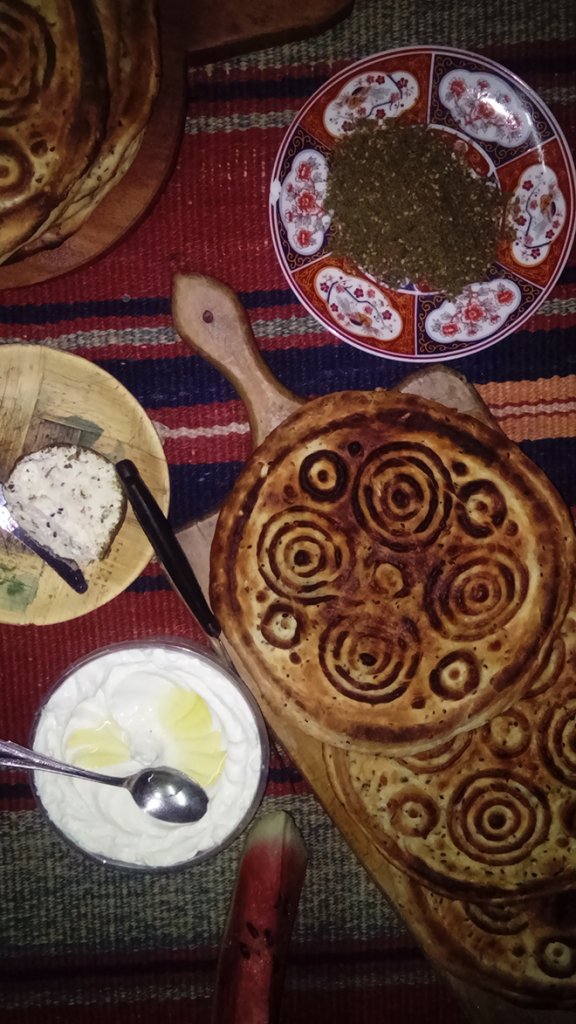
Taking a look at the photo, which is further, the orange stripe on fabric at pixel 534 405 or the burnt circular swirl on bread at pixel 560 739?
the orange stripe on fabric at pixel 534 405

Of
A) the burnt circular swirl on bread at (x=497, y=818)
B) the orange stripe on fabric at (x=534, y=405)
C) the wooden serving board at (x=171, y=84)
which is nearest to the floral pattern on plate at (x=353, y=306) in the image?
the orange stripe on fabric at (x=534, y=405)

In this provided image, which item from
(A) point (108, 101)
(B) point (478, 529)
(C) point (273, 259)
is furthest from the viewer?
(C) point (273, 259)

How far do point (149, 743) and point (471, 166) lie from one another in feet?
3.71

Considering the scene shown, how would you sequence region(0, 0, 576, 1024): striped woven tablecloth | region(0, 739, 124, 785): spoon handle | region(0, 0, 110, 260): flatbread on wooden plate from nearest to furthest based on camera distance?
region(0, 0, 110, 260): flatbread on wooden plate → region(0, 739, 124, 785): spoon handle → region(0, 0, 576, 1024): striped woven tablecloth

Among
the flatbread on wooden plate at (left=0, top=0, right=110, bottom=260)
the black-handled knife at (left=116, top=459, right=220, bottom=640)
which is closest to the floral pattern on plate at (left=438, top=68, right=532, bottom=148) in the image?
the flatbread on wooden plate at (left=0, top=0, right=110, bottom=260)

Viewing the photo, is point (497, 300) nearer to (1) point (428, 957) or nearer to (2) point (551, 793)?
(2) point (551, 793)

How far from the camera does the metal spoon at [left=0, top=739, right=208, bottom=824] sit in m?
1.36

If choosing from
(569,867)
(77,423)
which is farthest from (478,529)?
(77,423)

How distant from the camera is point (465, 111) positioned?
1426 millimetres

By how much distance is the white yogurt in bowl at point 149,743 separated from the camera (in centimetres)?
137

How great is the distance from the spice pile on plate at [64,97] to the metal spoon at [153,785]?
806 millimetres

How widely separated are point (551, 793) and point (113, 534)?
0.87 metres

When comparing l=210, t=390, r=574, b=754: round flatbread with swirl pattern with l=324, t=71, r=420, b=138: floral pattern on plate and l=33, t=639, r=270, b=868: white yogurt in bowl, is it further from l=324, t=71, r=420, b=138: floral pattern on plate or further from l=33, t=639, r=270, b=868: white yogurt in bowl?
l=324, t=71, r=420, b=138: floral pattern on plate

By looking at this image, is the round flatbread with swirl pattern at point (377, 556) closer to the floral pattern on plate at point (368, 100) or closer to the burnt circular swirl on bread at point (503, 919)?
the burnt circular swirl on bread at point (503, 919)
